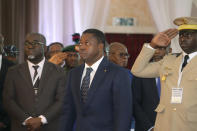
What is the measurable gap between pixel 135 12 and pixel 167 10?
3.48 feet

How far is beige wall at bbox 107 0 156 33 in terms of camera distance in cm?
929

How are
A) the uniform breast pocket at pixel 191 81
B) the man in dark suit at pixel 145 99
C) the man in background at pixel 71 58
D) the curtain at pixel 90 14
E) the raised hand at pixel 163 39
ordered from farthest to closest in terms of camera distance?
the curtain at pixel 90 14 < the man in background at pixel 71 58 < the man in dark suit at pixel 145 99 < the raised hand at pixel 163 39 < the uniform breast pocket at pixel 191 81

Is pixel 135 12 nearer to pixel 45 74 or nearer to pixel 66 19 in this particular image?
pixel 66 19

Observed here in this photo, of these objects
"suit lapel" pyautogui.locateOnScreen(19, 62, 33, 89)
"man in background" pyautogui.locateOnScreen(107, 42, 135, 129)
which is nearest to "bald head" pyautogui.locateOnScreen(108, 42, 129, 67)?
"man in background" pyautogui.locateOnScreen(107, 42, 135, 129)

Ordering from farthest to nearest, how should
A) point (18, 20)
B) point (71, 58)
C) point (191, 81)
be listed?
point (18, 20) → point (71, 58) → point (191, 81)

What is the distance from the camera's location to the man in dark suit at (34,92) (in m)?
4.35

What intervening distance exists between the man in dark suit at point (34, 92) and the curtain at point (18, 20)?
2963 mm

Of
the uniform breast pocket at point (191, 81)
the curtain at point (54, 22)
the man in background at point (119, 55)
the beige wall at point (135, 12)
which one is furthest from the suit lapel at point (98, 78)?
the beige wall at point (135, 12)

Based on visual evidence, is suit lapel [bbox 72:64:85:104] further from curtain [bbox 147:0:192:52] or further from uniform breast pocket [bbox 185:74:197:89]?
curtain [bbox 147:0:192:52]

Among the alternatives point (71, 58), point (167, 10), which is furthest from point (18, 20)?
point (167, 10)

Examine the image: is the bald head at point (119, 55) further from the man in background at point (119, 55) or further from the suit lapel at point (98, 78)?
the suit lapel at point (98, 78)

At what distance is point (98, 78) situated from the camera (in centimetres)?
352

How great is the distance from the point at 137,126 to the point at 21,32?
418 cm

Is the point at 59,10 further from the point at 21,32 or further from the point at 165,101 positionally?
the point at 165,101
